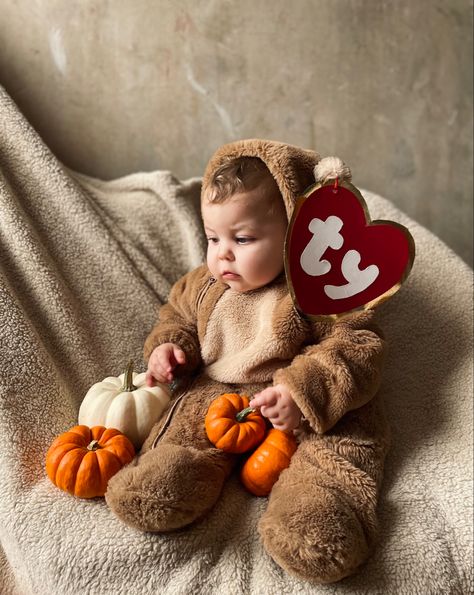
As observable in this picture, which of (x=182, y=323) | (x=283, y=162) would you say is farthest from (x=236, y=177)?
(x=182, y=323)

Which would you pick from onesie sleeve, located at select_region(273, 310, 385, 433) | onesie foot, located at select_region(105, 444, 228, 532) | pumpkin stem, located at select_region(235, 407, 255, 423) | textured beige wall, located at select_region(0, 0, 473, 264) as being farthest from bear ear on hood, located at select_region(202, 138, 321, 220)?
textured beige wall, located at select_region(0, 0, 473, 264)

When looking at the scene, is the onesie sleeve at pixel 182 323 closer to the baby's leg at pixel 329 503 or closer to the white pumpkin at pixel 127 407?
the white pumpkin at pixel 127 407

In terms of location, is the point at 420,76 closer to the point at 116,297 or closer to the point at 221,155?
the point at 221,155

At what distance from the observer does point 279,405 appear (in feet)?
3.41

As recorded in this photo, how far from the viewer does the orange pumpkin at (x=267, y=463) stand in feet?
3.50

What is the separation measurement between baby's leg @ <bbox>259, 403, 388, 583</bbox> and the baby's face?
1.01 ft

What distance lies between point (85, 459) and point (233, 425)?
25 cm

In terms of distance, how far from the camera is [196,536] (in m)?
0.96

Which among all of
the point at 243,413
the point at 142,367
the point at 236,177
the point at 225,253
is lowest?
the point at 142,367

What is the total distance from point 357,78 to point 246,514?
3.84 ft

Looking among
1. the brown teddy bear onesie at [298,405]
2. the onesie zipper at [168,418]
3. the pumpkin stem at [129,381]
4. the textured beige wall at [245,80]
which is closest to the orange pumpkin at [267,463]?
the brown teddy bear onesie at [298,405]

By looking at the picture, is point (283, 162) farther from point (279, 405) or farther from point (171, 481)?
point (171, 481)

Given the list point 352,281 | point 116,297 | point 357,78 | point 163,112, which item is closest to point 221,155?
point 352,281

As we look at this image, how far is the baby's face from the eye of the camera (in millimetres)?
1088
